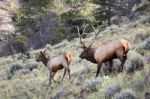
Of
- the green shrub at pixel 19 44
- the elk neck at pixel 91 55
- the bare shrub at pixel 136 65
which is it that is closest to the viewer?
the bare shrub at pixel 136 65

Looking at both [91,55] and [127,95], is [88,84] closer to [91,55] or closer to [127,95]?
[91,55]

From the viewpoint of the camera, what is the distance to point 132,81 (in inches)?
413

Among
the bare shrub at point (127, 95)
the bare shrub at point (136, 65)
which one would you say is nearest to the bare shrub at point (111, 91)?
the bare shrub at point (127, 95)

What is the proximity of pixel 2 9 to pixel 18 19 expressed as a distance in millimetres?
13872

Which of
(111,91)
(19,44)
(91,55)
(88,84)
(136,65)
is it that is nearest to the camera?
(111,91)

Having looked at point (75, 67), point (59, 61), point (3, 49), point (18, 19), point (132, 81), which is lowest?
point (3, 49)

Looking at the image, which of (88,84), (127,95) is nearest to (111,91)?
(127,95)

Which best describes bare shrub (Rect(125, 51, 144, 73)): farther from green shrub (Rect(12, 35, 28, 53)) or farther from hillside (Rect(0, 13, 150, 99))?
green shrub (Rect(12, 35, 28, 53))

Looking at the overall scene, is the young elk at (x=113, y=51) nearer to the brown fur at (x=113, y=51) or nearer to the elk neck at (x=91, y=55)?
the brown fur at (x=113, y=51)

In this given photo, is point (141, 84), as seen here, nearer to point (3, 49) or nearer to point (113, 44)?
point (113, 44)

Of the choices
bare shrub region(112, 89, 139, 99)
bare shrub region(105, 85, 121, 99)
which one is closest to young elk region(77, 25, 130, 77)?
bare shrub region(105, 85, 121, 99)

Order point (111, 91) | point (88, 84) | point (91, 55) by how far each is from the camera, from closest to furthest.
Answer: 1. point (111, 91)
2. point (88, 84)
3. point (91, 55)

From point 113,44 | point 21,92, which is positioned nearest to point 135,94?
point 113,44

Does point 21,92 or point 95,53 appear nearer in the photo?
point 95,53
